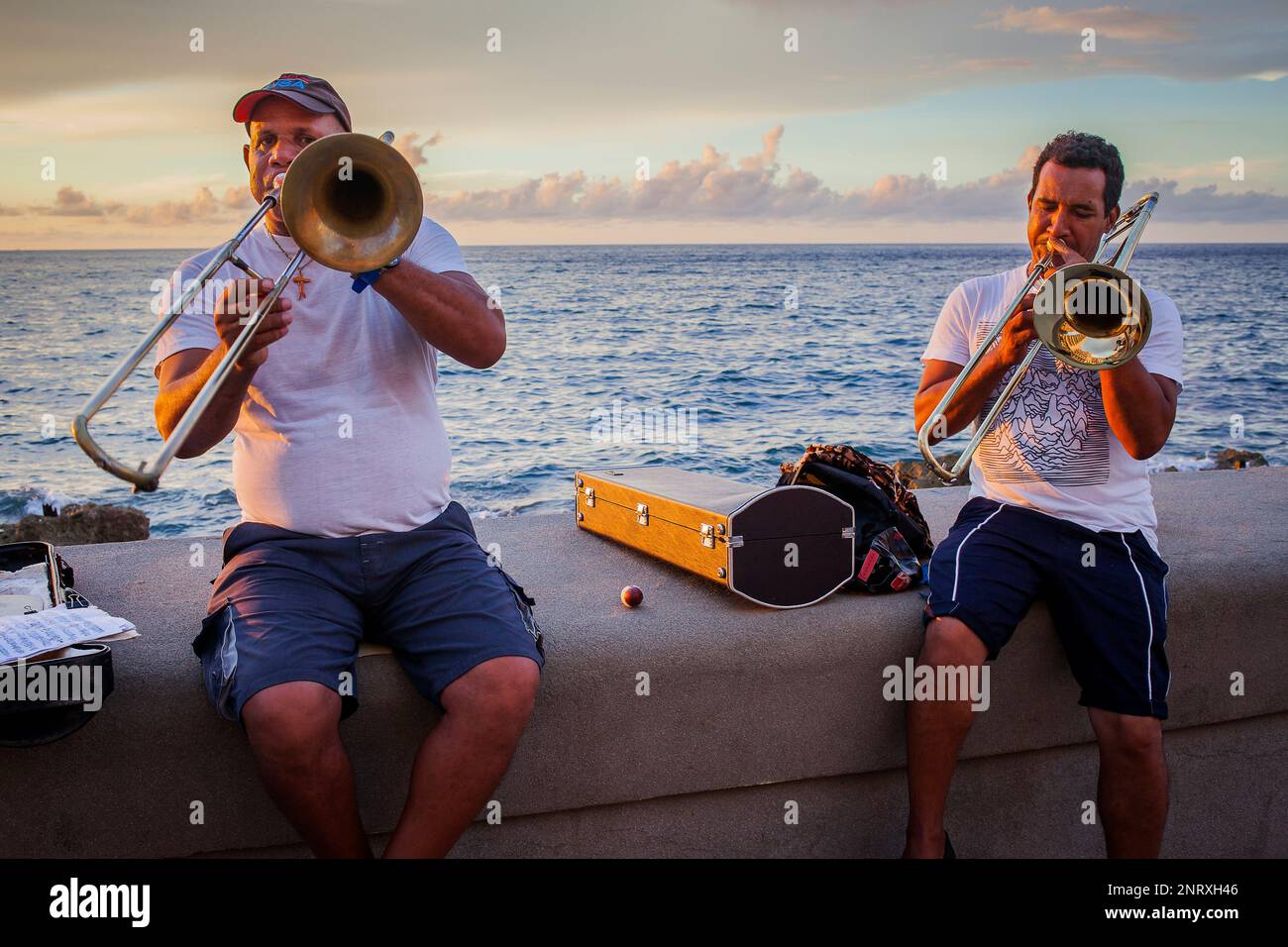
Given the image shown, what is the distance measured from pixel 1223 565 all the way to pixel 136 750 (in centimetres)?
244

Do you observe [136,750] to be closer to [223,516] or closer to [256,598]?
[256,598]

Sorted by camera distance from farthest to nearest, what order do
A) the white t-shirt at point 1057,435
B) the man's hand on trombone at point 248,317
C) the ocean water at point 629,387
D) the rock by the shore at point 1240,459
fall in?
the ocean water at point 629,387 → the rock by the shore at point 1240,459 → the white t-shirt at point 1057,435 → the man's hand on trombone at point 248,317

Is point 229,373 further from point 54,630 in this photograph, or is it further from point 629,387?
point 629,387

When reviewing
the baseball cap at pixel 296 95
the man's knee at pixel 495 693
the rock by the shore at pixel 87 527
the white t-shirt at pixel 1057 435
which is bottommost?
the rock by the shore at pixel 87 527

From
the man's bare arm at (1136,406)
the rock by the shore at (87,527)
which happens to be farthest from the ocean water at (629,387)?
the man's bare arm at (1136,406)

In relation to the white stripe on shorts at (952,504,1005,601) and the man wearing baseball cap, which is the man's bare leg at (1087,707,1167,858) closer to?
the white stripe on shorts at (952,504,1005,601)

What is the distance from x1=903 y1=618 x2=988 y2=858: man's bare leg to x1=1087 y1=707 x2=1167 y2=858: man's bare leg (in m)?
0.29

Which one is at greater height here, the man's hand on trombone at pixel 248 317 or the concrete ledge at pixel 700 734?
the man's hand on trombone at pixel 248 317

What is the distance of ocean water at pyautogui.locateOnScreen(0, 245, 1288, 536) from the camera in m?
9.59

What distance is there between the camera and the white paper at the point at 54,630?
5.80ft

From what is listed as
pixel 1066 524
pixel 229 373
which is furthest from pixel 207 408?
pixel 1066 524

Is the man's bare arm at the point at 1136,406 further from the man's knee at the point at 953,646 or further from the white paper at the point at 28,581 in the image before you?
the white paper at the point at 28,581

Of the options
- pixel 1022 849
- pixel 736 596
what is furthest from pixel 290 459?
pixel 1022 849

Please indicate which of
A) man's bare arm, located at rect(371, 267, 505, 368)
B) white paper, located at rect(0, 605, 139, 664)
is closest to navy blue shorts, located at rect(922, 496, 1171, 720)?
man's bare arm, located at rect(371, 267, 505, 368)
